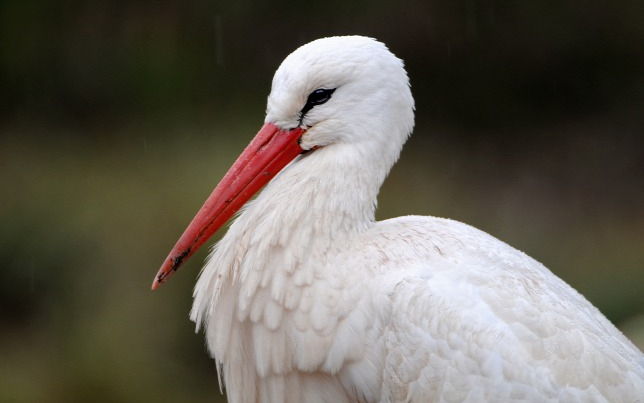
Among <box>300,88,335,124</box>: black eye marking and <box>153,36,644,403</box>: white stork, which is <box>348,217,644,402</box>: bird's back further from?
<box>300,88,335,124</box>: black eye marking

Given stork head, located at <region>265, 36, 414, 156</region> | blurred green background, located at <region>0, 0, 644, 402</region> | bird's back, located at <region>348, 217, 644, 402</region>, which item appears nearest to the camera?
bird's back, located at <region>348, 217, 644, 402</region>

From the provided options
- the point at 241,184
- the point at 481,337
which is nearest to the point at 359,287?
the point at 481,337

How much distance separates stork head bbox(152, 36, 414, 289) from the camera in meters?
2.51

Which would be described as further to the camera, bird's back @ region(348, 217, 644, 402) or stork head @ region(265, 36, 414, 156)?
stork head @ region(265, 36, 414, 156)

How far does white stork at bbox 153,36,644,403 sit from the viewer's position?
2273mm

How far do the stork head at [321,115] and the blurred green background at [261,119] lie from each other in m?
3.31

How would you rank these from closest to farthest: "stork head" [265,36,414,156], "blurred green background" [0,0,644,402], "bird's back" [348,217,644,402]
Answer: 1. "bird's back" [348,217,644,402]
2. "stork head" [265,36,414,156]
3. "blurred green background" [0,0,644,402]

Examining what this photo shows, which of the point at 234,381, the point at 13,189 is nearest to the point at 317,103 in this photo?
the point at 234,381

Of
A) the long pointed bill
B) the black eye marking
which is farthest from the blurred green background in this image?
the black eye marking

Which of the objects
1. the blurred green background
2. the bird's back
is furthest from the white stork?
the blurred green background

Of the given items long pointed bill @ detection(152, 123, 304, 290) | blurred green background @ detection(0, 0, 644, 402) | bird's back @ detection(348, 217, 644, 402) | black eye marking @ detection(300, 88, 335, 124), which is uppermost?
black eye marking @ detection(300, 88, 335, 124)

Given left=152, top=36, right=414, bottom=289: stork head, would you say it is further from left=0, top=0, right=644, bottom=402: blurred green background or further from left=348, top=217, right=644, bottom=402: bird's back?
left=0, top=0, right=644, bottom=402: blurred green background

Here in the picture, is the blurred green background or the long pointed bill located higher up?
the long pointed bill

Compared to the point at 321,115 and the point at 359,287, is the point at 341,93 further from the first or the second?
the point at 359,287
